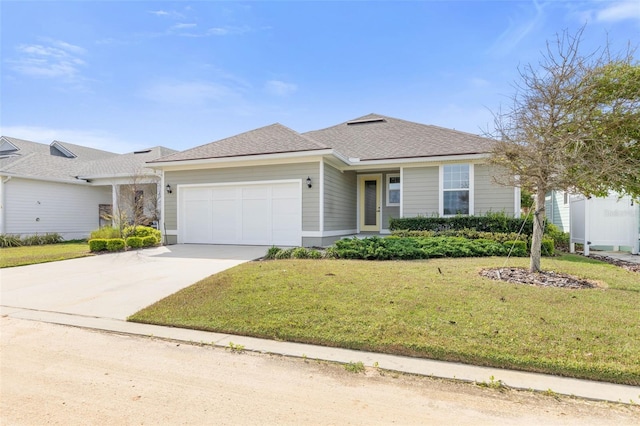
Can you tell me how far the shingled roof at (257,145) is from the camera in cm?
1148

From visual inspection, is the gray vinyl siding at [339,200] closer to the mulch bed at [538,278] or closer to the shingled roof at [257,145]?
the shingled roof at [257,145]

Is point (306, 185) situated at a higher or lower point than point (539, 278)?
higher

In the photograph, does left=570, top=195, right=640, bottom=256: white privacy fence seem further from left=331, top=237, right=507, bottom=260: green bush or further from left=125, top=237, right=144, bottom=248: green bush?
left=125, top=237, right=144, bottom=248: green bush

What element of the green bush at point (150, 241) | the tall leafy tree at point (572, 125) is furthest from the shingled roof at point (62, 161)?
the tall leafy tree at point (572, 125)

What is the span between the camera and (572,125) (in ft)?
20.2

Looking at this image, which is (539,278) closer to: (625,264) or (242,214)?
(625,264)

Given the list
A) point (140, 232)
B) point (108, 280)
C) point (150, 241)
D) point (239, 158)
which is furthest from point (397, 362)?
point (140, 232)

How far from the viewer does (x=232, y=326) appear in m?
4.31

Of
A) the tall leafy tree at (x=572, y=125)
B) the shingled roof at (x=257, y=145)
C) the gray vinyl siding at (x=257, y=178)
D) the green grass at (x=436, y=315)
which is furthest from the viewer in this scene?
the shingled roof at (x=257, y=145)

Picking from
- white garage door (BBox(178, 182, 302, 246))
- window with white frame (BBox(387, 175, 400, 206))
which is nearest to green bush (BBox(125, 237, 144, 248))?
white garage door (BBox(178, 182, 302, 246))

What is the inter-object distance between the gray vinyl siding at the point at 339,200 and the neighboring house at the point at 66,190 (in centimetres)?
807

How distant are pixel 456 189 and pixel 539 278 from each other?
6092 mm

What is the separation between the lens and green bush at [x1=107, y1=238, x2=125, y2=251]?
11.6m

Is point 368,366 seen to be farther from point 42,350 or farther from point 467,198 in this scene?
point 467,198
